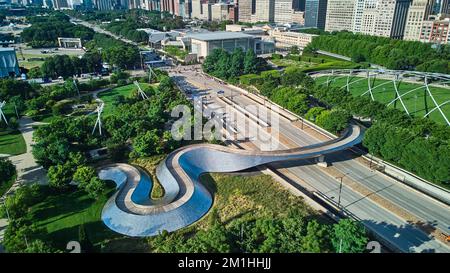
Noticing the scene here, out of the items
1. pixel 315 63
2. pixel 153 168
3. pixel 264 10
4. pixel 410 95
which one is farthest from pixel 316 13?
pixel 153 168

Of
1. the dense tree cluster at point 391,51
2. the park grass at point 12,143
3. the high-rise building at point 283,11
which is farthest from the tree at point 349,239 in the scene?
the high-rise building at point 283,11

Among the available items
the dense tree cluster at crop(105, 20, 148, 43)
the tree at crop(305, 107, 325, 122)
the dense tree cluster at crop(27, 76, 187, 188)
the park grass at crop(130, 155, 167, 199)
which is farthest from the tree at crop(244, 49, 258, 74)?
the dense tree cluster at crop(105, 20, 148, 43)

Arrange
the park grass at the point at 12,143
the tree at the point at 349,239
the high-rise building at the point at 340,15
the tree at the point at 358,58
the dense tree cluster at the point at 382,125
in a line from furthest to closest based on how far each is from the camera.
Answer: the high-rise building at the point at 340,15 → the tree at the point at 358,58 → the park grass at the point at 12,143 → the dense tree cluster at the point at 382,125 → the tree at the point at 349,239

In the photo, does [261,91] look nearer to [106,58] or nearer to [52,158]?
[52,158]

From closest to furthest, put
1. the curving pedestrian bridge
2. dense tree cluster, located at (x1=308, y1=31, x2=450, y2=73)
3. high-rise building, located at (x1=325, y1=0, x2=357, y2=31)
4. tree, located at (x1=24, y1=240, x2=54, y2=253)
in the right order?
tree, located at (x1=24, y1=240, x2=54, y2=253), the curving pedestrian bridge, dense tree cluster, located at (x1=308, y1=31, x2=450, y2=73), high-rise building, located at (x1=325, y1=0, x2=357, y2=31)

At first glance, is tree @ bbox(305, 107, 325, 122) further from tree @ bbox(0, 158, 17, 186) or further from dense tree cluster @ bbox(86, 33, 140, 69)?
dense tree cluster @ bbox(86, 33, 140, 69)

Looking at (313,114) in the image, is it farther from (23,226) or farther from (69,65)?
(69,65)

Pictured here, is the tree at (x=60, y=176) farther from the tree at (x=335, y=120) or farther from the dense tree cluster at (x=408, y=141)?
the dense tree cluster at (x=408, y=141)

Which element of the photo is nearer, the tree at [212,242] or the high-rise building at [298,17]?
the tree at [212,242]
